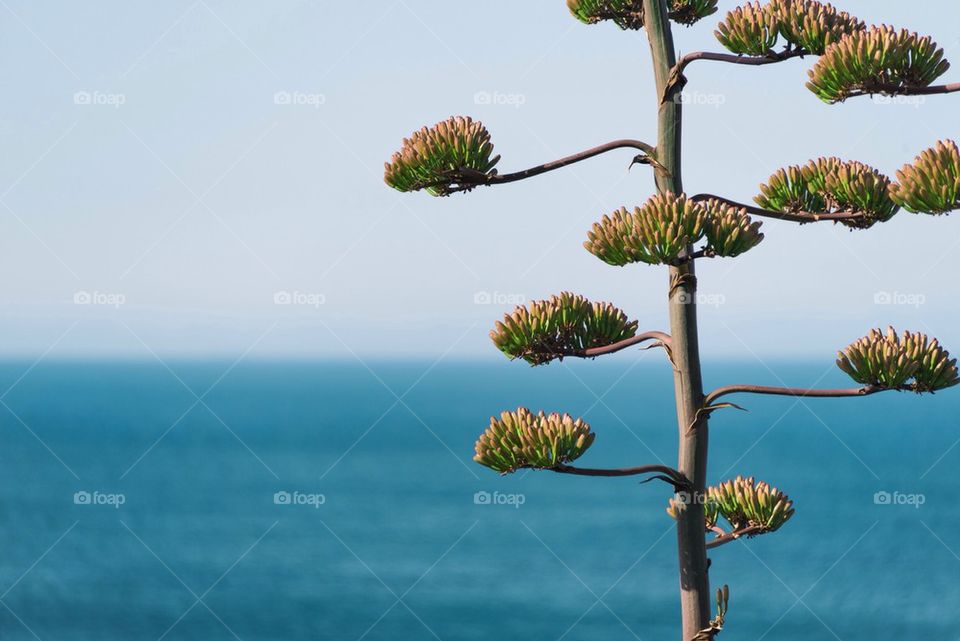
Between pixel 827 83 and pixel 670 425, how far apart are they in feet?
131

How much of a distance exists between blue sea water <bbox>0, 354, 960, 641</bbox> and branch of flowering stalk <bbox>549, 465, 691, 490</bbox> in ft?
10.7

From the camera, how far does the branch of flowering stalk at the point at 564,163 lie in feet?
15.8

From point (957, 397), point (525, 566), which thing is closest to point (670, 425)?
point (525, 566)

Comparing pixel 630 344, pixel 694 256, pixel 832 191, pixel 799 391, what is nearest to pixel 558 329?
pixel 630 344

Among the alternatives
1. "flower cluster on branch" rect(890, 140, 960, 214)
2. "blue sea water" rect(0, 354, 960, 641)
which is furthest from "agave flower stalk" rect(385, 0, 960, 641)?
"blue sea water" rect(0, 354, 960, 641)

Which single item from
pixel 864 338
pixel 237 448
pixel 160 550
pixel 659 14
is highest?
pixel 237 448

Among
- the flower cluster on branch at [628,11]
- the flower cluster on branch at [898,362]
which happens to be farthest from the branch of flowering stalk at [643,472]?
the flower cluster on branch at [628,11]

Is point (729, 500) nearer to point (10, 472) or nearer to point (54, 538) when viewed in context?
point (54, 538)

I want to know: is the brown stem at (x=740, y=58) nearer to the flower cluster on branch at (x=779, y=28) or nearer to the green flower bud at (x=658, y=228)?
the flower cluster on branch at (x=779, y=28)

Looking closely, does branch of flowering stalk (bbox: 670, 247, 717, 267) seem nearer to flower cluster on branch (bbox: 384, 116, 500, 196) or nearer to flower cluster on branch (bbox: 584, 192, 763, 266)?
flower cluster on branch (bbox: 584, 192, 763, 266)

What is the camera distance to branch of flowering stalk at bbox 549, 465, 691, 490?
4.48m

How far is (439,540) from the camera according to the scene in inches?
1156

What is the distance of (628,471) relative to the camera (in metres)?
4.46

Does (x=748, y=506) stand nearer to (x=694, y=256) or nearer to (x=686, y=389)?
(x=686, y=389)
